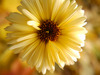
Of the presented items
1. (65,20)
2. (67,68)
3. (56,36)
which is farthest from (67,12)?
(67,68)

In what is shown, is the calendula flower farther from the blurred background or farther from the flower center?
the blurred background

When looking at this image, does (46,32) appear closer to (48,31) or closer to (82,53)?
(48,31)

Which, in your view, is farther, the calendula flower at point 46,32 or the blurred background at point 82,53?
the blurred background at point 82,53

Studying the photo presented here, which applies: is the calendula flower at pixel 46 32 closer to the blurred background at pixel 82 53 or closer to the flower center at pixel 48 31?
the flower center at pixel 48 31

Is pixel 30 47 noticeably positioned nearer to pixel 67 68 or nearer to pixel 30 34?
pixel 30 34

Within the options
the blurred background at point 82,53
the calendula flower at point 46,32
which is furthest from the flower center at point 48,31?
the blurred background at point 82,53

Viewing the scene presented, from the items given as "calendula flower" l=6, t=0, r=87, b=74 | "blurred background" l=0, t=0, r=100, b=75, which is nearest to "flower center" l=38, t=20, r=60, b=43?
"calendula flower" l=6, t=0, r=87, b=74

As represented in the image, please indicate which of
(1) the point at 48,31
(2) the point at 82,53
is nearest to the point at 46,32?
(1) the point at 48,31
